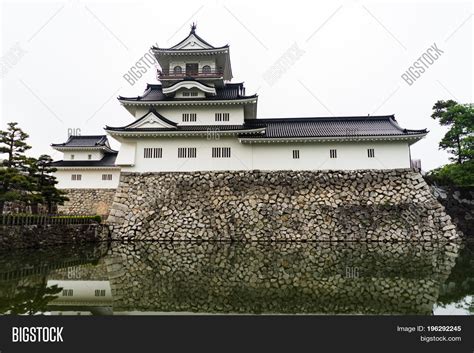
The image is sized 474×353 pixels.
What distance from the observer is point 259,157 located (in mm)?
15883

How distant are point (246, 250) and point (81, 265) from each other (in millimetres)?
5822

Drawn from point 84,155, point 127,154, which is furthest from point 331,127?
point 84,155

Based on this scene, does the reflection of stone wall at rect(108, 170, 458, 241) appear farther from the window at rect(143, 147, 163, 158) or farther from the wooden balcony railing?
the wooden balcony railing

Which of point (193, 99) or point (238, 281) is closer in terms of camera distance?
point (238, 281)

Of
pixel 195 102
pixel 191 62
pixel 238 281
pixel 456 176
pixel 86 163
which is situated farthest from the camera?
pixel 86 163

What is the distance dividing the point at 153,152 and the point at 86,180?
331 inches

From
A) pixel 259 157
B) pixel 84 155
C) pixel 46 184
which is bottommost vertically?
pixel 46 184

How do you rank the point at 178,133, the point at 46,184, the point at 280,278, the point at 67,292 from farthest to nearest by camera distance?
the point at 178,133, the point at 46,184, the point at 280,278, the point at 67,292

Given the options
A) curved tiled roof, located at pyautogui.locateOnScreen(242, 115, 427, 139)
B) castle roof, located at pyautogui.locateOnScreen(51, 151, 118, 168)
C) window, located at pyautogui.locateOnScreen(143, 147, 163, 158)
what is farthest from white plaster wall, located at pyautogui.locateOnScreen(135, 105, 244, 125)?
castle roof, located at pyautogui.locateOnScreen(51, 151, 118, 168)

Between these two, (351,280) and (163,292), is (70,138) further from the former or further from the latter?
(351,280)

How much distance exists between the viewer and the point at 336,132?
1592 centimetres

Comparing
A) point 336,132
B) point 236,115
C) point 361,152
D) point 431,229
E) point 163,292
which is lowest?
point 163,292

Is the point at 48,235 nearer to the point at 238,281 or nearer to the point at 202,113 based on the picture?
the point at 202,113

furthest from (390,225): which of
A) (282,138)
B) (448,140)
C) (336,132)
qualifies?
(448,140)
